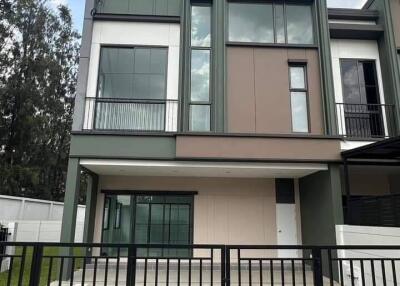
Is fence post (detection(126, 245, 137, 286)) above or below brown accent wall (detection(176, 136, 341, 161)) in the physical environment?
below

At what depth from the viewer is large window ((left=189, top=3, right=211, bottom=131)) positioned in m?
8.20

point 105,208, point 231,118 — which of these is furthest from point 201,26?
point 105,208

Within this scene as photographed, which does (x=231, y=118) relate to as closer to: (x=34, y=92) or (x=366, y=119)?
(x=366, y=119)

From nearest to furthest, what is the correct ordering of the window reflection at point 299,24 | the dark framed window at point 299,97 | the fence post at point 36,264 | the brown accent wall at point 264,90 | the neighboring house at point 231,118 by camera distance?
1. the fence post at point 36,264
2. the neighboring house at point 231,118
3. the brown accent wall at point 264,90
4. the dark framed window at point 299,97
5. the window reflection at point 299,24

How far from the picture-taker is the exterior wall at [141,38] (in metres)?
8.53

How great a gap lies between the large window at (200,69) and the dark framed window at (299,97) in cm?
205

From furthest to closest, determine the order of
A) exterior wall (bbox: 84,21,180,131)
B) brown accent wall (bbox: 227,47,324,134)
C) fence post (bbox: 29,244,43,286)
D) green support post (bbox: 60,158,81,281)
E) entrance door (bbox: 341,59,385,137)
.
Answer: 1. entrance door (bbox: 341,59,385,137)
2. exterior wall (bbox: 84,21,180,131)
3. brown accent wall (bbox: 227,47,324,134)
4. green support post (bbox: 60,158,81,281)
5. fence post (bbox: 29,244,43,286)

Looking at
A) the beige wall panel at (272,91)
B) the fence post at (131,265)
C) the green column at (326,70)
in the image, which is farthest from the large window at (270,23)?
the fence post at (131,265)

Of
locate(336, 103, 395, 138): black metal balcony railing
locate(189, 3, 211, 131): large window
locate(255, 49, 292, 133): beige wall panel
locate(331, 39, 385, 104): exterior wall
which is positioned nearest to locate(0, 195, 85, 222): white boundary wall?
locate(189, 3, 211, 131): large window

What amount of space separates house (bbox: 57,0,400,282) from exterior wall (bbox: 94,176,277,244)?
0.03 m

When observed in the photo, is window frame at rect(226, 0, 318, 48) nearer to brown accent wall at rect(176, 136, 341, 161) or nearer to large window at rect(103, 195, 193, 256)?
brown accent wall at rect(176, 136, 341, 161)

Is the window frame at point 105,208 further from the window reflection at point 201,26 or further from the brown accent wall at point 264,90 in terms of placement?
the window reflection at point 201,26

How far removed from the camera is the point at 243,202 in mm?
9969

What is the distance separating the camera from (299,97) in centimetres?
842
